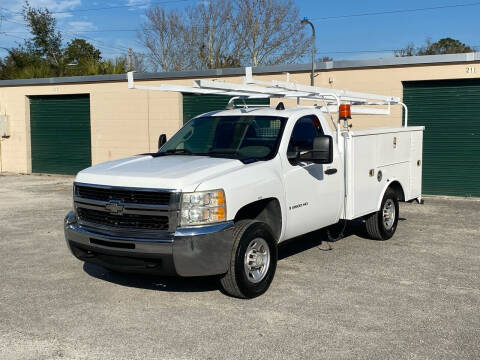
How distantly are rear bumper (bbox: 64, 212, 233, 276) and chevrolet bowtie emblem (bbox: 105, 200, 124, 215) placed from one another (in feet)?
0.81

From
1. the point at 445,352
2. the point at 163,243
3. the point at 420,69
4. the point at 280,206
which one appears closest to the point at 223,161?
the point at 280,206

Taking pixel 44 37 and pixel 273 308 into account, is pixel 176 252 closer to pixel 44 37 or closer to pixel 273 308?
pixel 273 308

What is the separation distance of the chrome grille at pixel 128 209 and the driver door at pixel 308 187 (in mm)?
1576

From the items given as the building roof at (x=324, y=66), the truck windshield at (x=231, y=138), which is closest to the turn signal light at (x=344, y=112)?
the truck windshield at (x=231, y=138)

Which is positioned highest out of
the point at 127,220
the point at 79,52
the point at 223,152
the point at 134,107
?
the point at 79,52

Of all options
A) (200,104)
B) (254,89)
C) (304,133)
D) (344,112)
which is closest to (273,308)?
(304,133)

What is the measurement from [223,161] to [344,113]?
2126mm

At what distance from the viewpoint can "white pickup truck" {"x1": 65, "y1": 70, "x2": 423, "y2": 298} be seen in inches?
211

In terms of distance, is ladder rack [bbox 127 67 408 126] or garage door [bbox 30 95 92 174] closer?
ladder rack [bbox 127 67 408 126]

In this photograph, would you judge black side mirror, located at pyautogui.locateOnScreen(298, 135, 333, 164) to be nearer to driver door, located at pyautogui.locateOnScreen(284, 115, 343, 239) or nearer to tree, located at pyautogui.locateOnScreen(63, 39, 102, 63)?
driver door, located at pyautogui.locateOnScreen(284, 115, 343, 239)

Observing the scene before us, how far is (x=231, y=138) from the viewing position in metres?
6.91

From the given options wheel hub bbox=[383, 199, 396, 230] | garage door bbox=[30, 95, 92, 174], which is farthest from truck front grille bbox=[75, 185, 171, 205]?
garage door bbox=[30, 95, 92, 174]

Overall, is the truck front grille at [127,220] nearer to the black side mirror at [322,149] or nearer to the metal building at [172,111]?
the black side mirror at [322,149]

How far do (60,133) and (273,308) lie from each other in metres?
16.3
